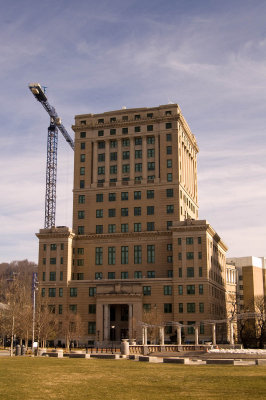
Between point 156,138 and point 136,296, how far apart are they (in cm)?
4199

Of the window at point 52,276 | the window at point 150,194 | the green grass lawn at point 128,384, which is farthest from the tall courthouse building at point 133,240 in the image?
the green grass lawn at point 128,384

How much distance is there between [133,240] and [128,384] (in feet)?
318

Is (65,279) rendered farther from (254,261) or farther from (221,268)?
(254,261)

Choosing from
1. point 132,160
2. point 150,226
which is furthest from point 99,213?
point 132,160

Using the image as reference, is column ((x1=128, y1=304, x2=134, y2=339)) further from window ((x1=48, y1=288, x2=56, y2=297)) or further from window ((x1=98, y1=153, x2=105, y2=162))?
window ((x1=98, y1=153, x2=105, y2=162))

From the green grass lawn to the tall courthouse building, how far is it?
73392 mm

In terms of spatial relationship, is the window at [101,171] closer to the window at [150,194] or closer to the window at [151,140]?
the window at [151,140]

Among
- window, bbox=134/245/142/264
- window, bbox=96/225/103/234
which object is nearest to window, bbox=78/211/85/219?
window, bbox=96/225/103/234

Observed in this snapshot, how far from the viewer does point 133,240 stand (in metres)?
131

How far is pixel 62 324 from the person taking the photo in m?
122

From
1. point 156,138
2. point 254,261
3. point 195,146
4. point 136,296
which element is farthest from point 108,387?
point 254,261

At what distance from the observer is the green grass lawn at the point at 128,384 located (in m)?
29.1

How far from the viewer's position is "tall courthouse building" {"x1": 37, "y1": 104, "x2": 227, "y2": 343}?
120812 mm

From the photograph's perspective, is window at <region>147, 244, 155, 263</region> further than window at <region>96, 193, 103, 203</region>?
No
